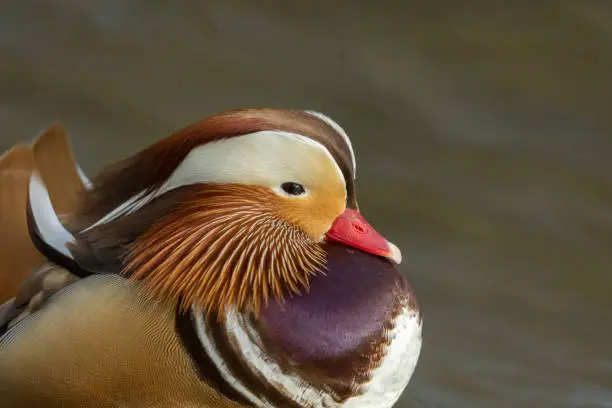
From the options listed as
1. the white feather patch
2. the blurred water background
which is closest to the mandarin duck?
the white feather patch

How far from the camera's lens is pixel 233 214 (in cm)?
235

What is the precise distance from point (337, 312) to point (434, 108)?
2.03 meters

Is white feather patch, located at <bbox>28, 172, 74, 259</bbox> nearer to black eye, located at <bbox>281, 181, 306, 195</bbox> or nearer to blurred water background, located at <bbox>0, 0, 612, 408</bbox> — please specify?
black eye, located at <bbox>281, 181, 306, 195</bbox>

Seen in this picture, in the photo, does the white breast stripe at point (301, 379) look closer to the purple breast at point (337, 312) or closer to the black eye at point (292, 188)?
the purple breast at point (337, 312)

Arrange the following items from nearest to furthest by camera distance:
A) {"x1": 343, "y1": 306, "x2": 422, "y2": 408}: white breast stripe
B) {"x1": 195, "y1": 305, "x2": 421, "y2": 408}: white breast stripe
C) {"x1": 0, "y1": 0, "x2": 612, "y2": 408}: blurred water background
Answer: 1. {"x1": 195, "y1": 305, "x2": 421, "y2": 408}: white breast stripe
2. {"x1": 343, "y1": 306, "x2": 422, "y2": 408}: white breast stripe
3. {"x1": 0, "y1": 0, "x2": 612, "y2": 408}: blurred water background

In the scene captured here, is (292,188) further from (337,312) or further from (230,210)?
(337,312)

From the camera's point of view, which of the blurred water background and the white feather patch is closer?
the white feather patch

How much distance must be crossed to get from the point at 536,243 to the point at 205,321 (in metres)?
1.78

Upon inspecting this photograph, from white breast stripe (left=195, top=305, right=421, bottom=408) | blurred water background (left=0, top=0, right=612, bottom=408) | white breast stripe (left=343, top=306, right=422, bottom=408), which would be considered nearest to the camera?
white breast stripe (left=195, top=305, right=421, bottom=408)

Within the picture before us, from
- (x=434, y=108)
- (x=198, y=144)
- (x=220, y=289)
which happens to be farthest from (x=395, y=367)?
(x=434, y=108)

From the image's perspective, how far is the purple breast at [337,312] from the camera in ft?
7.37

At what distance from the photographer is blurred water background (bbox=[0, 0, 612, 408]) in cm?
349

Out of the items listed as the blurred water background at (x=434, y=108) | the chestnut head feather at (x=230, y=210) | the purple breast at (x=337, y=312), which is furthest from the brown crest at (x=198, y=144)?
the blurred water background at (x=434, y=108)

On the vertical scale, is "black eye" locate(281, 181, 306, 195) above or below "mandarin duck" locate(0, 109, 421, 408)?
above
